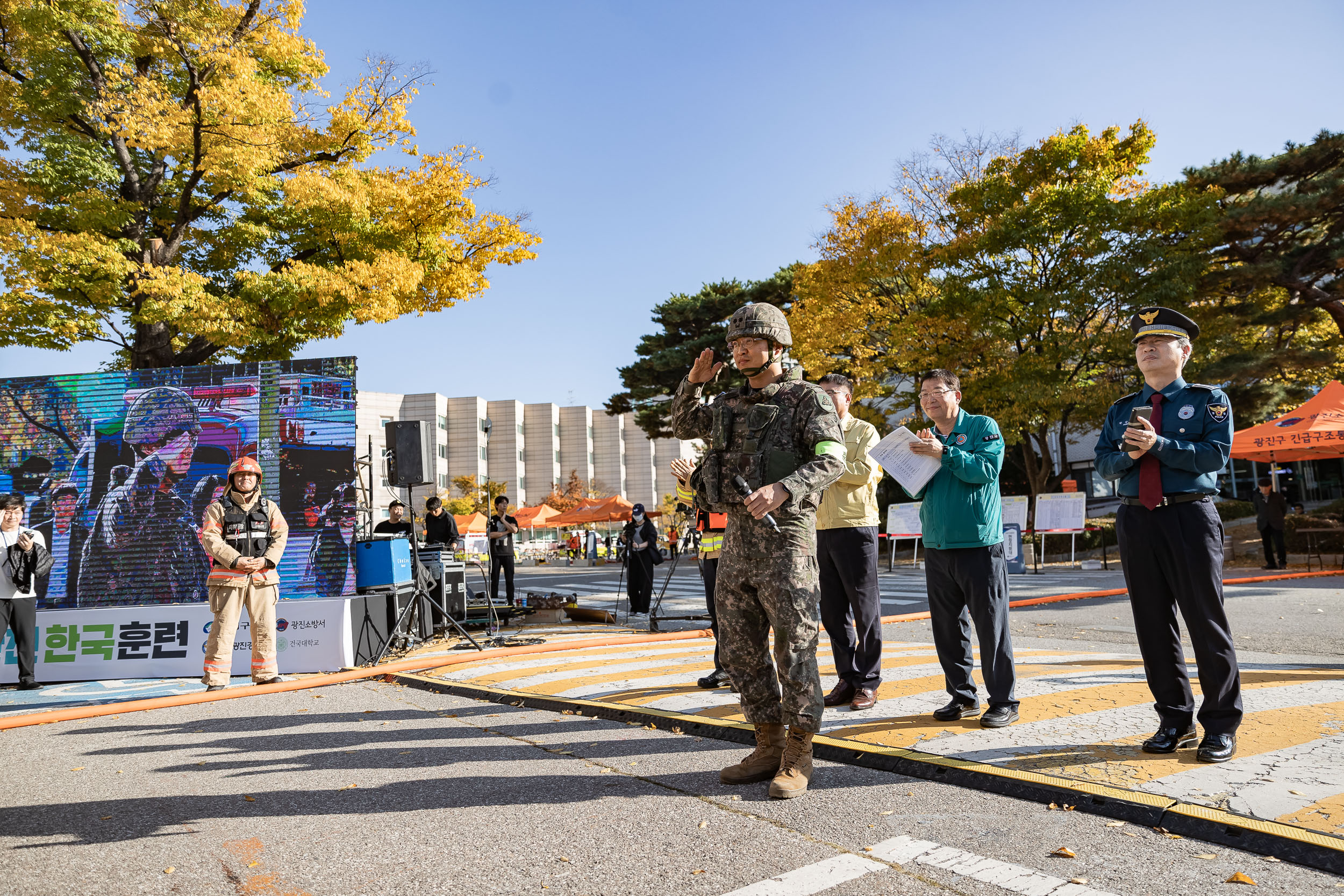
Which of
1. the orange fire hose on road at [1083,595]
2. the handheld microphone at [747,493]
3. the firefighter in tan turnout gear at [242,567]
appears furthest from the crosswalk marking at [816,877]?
the orange fire hose on road at [1083,595]

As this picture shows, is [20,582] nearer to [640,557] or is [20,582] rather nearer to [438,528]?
[438,528]

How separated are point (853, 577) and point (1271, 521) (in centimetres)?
1526

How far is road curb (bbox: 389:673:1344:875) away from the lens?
8.74 feet

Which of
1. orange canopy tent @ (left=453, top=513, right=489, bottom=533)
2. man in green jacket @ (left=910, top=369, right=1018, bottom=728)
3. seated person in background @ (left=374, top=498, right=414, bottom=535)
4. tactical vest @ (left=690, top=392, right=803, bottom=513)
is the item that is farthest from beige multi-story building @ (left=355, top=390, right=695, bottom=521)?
tactical vest @ (left=690, top=392, right=803, bottom=513)

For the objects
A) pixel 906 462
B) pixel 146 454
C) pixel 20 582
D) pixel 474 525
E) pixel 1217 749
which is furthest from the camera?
pixel 474 525

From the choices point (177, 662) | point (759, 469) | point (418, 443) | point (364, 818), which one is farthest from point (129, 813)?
point (418, 443)

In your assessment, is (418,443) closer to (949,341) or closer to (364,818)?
(364,818)

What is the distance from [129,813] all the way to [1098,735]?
4.44 metres

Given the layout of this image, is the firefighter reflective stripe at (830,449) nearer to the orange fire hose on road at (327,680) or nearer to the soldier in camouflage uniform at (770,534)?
the soldier in camouflage uniform at (770,534)

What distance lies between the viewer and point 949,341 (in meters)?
23.4

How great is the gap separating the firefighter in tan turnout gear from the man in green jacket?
5.65 meters

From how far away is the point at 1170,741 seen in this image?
144 inches

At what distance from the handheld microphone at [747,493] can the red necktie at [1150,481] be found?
164 cm

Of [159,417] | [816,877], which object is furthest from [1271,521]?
[159,417]
